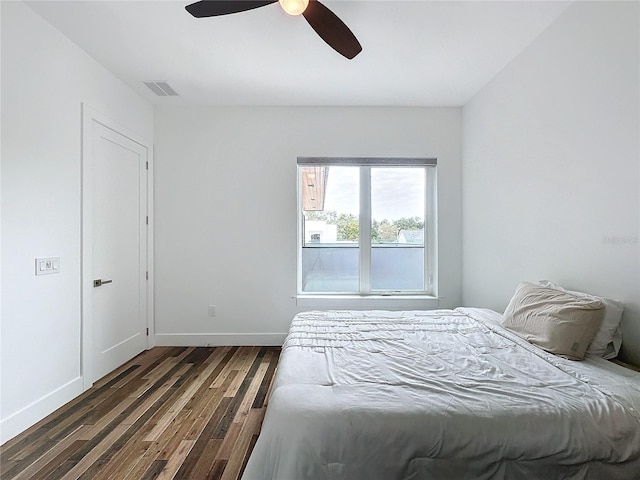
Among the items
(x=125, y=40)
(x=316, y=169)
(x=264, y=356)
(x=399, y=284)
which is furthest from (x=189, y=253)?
(x=399, y=284)

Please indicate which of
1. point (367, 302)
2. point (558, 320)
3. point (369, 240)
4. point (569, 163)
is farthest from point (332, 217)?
point (558, 320)

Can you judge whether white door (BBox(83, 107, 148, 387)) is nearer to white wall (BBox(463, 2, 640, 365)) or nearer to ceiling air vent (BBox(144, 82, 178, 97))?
ceiling air vent (BBox(144, 82, 178, 97))

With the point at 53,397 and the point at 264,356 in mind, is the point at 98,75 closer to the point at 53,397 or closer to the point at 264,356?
the point at 53,397

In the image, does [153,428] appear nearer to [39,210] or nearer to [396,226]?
[39,210]

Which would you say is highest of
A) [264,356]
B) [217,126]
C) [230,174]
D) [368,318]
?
[217,126]

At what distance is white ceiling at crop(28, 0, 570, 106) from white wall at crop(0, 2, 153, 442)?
0.25 meters

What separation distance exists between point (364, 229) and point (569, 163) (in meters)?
2.11

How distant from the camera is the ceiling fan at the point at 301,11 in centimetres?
179

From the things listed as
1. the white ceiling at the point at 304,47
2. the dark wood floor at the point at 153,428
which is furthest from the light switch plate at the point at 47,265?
the white ceiling at the point at 304,47

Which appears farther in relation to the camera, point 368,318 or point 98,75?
point 98,75

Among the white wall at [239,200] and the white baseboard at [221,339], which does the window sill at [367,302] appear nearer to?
the white wall at [239,200]

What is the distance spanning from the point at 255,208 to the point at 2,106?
86.6 inches

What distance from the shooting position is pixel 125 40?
2590 millimetres

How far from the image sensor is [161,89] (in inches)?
135
